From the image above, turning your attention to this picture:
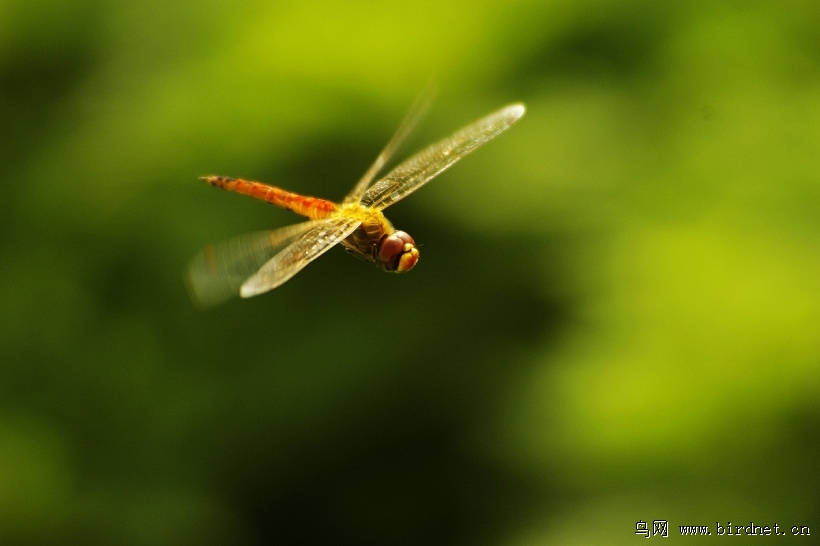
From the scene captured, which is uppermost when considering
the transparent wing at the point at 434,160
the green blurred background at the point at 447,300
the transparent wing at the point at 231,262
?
the green blurred background at the point at 447,300

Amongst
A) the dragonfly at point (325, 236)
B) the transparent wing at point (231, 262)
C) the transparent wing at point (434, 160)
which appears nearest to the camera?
the transparent wing at point (231, 262)

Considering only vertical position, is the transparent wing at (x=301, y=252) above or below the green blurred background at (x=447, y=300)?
below

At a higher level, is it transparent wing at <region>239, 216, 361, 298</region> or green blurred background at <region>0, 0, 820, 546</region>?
green blurred background at <region>0, 0, 820, 546</region>

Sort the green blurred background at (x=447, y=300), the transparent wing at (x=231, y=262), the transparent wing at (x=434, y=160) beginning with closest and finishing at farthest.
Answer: the transparent wing at (x=231, y=262), the transparent wing at (x=434, y=160), the green blurred background at (x=447, y=300)

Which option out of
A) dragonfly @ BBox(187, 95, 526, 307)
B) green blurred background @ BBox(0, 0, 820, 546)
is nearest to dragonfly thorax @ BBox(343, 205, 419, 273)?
dragonfly @ BBox(187, 95, 526, 307)

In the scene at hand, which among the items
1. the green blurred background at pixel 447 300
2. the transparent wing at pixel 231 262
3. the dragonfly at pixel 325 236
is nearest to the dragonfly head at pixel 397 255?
the dragonfly at pixel 325 236

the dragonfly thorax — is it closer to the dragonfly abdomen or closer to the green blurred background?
the dragonfly abdomen

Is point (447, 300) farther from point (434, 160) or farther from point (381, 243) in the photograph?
point (381, 243)

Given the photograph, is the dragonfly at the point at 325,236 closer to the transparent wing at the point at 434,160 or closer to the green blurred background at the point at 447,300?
the transparent wing at the point at 434,160
